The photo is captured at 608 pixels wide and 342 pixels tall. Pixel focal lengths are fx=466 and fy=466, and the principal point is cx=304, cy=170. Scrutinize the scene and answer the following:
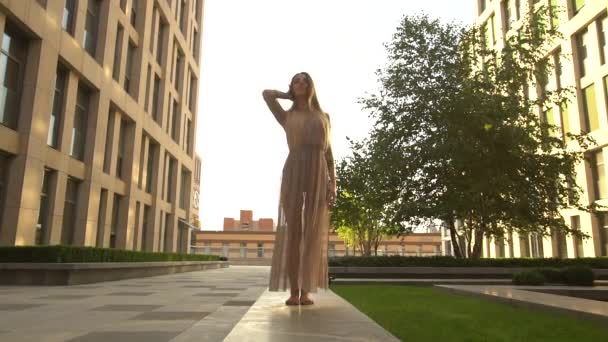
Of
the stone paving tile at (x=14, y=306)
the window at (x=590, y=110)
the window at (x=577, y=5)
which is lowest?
the stone paving tile at (x=14, y=306)

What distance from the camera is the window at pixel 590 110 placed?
26.8 meters

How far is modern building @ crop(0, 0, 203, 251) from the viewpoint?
14469mm

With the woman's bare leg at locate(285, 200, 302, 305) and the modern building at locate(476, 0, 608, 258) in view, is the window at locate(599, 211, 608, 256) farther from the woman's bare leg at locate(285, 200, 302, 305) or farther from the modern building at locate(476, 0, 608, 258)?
the woman's bare leg at locate(285, 200, 302, 305)

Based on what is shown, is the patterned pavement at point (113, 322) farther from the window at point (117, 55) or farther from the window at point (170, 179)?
the window at point (170, 179)

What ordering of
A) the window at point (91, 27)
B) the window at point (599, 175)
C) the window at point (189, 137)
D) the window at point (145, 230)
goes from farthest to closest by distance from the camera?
the window at point (189, 137), the window at point (145, 230), the window at point (599, 175), the window at point (91, 27)

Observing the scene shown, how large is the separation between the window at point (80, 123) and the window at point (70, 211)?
1167 mm

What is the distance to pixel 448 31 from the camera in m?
19.1

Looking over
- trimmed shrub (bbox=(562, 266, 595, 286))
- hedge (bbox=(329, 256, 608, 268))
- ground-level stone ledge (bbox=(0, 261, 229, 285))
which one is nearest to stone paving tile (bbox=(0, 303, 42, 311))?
ground-level stone ledge (bbox=(0, 261, 229, 285))

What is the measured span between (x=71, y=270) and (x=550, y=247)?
94.3 feet

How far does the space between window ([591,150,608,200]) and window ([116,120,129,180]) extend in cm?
2591

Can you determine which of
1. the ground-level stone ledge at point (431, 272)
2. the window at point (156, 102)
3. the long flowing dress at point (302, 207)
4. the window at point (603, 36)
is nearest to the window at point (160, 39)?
the window at point (156, 102)

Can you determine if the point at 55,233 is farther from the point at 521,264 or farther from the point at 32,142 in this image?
the point at 521,264

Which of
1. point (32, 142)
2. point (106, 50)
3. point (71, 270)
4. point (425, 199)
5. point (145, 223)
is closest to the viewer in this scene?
point (71, 270)

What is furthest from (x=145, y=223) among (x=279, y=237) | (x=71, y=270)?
(x=279, y=237)
